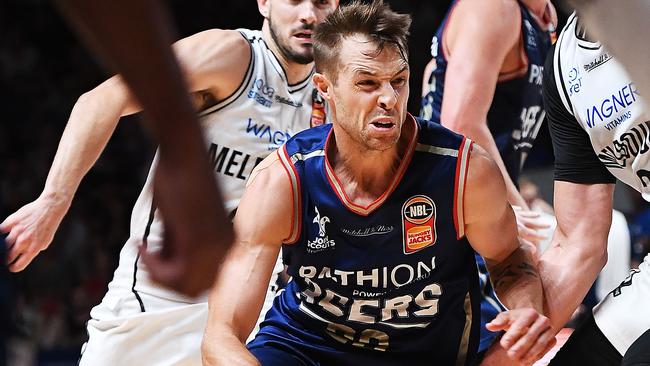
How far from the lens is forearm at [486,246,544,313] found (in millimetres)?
3326

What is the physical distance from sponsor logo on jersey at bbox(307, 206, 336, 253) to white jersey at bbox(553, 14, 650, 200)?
2.88 ft

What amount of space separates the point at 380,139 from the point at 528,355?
81 cm

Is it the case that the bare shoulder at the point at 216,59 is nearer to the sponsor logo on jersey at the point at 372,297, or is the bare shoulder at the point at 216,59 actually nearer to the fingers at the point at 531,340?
the sponsor logo on jersey at the point at 372,297

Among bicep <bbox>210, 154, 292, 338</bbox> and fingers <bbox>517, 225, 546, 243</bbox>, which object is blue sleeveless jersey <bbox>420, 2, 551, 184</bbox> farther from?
bicep <bbox>210, 154, 292, 338</bbox>

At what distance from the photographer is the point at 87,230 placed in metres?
9.88

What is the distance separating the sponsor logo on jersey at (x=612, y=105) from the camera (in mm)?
3121

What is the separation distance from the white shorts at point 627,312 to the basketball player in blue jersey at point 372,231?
214 millimetres

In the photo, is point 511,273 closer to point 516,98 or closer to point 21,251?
point 516,98

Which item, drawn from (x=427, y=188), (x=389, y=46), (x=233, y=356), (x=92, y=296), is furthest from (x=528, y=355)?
(x=92, y=296)

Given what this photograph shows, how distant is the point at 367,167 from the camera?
339 centimetres

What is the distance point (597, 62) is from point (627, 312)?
776 millimetres

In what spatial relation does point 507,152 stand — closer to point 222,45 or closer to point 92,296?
point 222,45

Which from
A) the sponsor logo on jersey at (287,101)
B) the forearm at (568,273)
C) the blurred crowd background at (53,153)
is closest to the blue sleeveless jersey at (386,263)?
the forearm at (568,273)

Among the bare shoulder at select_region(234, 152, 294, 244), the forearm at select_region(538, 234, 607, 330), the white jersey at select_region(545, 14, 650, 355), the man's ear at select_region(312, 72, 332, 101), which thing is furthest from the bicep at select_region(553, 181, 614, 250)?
the bare shoulder at select_region(234, 152, 294, 244)
